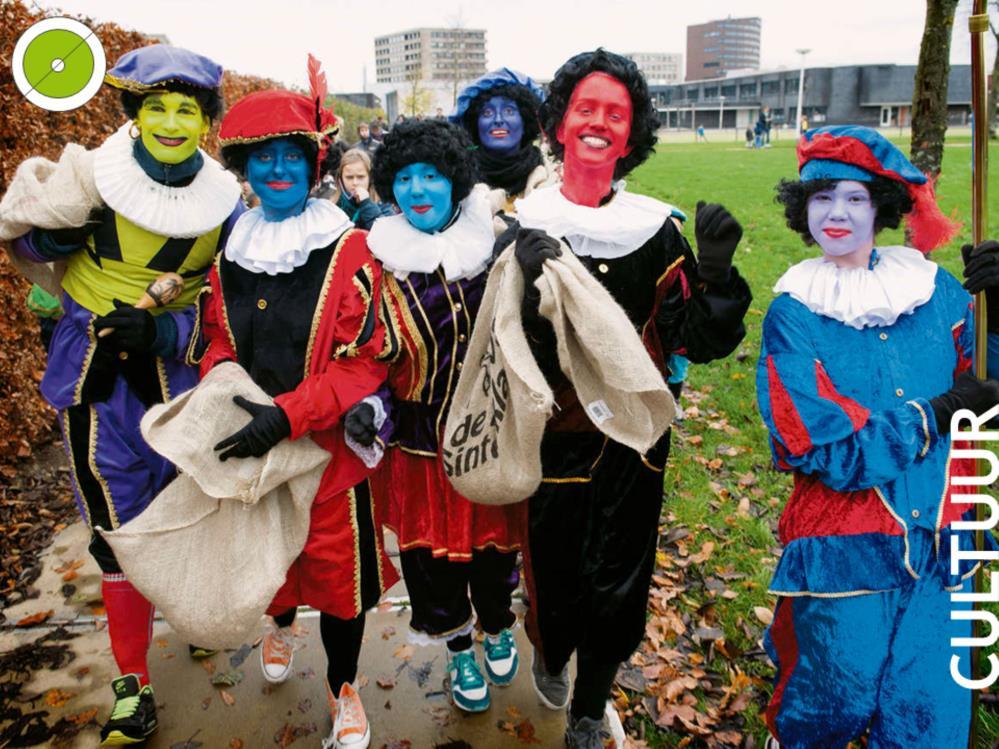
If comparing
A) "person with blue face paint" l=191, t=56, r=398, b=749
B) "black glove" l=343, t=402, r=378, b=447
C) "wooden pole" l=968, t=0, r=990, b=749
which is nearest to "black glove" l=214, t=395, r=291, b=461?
"person with blue face paint" l=191, t=56, r=398, b=749

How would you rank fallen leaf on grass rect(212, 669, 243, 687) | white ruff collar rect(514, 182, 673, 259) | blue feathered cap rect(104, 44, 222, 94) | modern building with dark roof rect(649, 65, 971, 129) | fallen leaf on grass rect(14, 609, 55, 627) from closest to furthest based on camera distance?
white ruff collar rect(514, 182, 673, 259)
blue feathered cap rect(104, 44, 222, 94)
fallen leaf on grass rect(212, 669, 243, 687)
fallen leaf on grass rect(14, 609, 55, 627)
modern building with dark roof rect(649, 65, 971, 129)

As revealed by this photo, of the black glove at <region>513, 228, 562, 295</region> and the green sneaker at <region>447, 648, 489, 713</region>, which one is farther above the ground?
the black glove at <region>513, 228, 562, 295</region>

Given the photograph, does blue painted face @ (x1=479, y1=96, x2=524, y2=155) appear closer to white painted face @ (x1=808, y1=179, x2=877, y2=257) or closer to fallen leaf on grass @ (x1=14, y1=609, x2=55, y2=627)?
white painted face @ (x1=808, y1=179, x2=877, y2=257)

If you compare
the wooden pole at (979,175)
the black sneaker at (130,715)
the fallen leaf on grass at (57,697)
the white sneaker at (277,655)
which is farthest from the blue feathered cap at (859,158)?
the fallen leaf on grass at (57,697)

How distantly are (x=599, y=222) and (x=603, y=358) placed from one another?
47 cm

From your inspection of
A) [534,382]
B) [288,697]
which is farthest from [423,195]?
[288,697]

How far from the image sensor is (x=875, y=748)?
219cm

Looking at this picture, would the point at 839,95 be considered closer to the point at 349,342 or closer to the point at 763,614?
the point at 763,614

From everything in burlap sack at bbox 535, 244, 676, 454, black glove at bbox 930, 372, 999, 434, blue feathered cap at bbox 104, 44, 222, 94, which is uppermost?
blue feathered cap at bbox 104, 44, 222, 94

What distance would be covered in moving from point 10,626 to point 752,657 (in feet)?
10.4

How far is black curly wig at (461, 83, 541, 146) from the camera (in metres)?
3.62

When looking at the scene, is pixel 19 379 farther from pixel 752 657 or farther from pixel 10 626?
pixel 752 657

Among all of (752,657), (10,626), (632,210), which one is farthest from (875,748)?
(10,626)

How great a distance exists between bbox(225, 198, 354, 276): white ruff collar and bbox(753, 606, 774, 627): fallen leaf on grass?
2.42 meters
